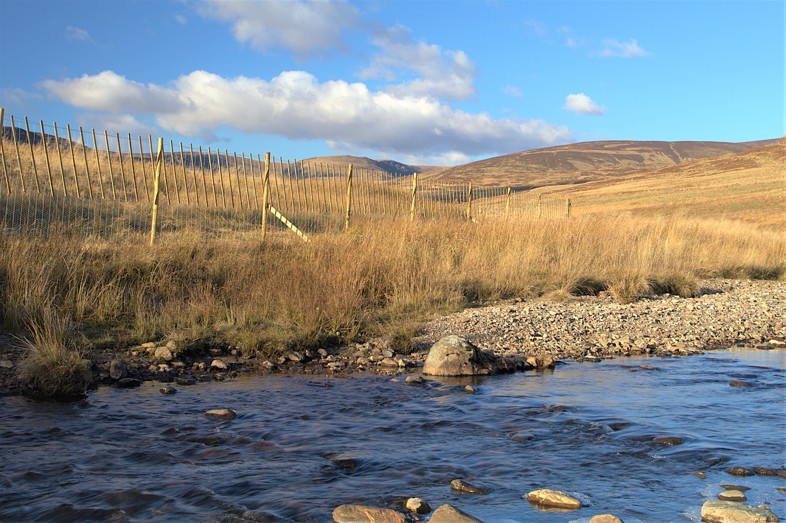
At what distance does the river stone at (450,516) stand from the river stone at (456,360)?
352 cm

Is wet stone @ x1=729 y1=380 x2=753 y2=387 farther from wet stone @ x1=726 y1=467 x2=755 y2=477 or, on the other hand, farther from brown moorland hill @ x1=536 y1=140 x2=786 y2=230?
brown moorland hill @ x1=536 y1=140 x2=786 y2=230

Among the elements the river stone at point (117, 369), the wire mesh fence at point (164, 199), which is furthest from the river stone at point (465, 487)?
the wire mesh fence at point (164, 199)

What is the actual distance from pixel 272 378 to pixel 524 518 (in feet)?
12.2

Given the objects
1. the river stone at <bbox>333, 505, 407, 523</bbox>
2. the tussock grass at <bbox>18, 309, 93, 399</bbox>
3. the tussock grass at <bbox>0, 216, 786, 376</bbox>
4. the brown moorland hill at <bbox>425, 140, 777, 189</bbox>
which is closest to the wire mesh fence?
the tussock grass at <bbox>0, 216, 786, 376</bbox>

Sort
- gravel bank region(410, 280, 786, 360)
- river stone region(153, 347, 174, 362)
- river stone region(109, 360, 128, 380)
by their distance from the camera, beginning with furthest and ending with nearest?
gravel bank region(410, 280, 786, 360), river stone region(153, 347, 174, 362), river stone region(109, 360, 128, 380)

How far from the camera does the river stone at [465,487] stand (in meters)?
3.95

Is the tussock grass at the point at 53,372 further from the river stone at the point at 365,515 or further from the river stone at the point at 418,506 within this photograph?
the river stone at the point at 418,506

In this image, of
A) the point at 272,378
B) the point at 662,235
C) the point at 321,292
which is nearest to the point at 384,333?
the point at 321,292

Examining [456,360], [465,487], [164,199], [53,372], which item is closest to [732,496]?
[465,487]

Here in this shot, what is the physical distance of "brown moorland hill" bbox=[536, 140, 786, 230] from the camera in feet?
116

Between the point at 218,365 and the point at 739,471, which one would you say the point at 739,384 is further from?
the point at 218,365

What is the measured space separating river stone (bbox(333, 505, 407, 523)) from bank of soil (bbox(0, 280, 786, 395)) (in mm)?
3412

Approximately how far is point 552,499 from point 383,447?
4.45 feet

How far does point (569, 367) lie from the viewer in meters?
7.59
